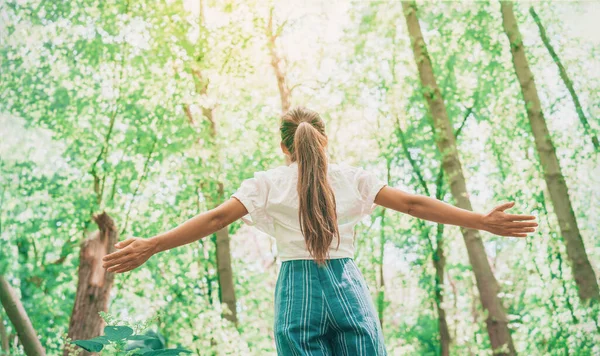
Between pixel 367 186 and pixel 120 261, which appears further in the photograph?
pixel 367 186

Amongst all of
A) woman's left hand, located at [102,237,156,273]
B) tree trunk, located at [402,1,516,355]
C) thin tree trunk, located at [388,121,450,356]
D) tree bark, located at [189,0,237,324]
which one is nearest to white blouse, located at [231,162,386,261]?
woman's left hand, located at [102,237,156,273]

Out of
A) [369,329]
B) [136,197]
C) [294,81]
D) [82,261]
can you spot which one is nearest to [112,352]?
[369,329]

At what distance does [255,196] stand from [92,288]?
524 cm

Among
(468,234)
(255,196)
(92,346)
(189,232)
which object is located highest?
(468,234)

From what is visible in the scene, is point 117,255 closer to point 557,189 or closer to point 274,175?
point 274,175

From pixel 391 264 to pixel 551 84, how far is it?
6384 mm

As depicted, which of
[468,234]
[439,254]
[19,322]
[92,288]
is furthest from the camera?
[439,254]

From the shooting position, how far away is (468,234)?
24.2 ft

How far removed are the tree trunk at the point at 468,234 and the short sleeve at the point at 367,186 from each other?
5.00 meters

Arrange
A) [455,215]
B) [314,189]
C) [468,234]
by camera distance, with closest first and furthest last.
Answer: [314,189] → [455,215] → [468,234]

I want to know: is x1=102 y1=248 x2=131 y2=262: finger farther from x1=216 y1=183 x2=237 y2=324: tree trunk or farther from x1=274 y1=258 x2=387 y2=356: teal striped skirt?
x1=216 y1=183 x2=237 y2=324: tree trunk

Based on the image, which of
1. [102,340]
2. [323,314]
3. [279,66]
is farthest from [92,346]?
[279,66]

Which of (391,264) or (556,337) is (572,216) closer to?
(556,337)

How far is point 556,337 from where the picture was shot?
7438mm
